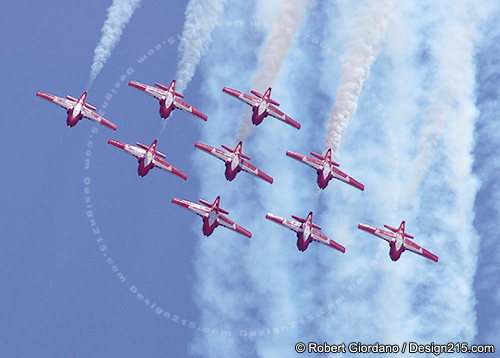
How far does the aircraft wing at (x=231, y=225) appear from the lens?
446ft

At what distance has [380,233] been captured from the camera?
136250 mm

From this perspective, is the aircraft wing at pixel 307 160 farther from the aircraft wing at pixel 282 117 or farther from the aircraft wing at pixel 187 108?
the aircraft wing at pixel 187 108

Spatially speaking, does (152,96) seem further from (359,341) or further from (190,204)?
(359,341)

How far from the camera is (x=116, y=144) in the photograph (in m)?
136

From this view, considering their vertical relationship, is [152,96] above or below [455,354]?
above

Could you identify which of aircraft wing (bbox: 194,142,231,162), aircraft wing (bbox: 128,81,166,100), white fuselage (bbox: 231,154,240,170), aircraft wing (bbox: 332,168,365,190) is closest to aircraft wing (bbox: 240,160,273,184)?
white fuselage (bbox: 231,154,240,170)

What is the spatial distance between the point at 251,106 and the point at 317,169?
898 cm

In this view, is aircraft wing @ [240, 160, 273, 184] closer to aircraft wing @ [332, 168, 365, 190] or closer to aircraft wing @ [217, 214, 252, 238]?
aircraft wing @ [217, 214, 252, 238]

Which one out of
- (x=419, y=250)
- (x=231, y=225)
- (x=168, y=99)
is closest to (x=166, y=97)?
(x=168, y=99)

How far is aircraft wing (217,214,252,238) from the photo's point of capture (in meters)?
136

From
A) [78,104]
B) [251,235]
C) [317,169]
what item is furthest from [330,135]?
[78,104]

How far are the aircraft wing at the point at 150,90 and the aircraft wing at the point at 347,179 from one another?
1802cm

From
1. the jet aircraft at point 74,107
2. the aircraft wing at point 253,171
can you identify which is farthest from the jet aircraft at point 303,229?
the jet aircraft at point 74,107

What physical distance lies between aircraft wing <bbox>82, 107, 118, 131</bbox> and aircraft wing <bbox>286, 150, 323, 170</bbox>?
57.0 ft
